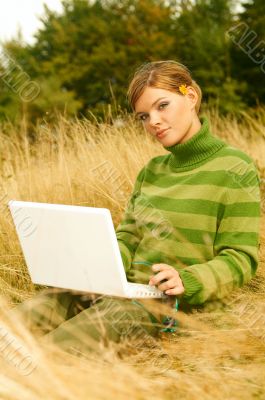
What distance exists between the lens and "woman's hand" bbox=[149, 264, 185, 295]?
1.92 m

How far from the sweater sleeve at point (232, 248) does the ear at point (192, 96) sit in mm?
354

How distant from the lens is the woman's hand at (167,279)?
192 centimetres

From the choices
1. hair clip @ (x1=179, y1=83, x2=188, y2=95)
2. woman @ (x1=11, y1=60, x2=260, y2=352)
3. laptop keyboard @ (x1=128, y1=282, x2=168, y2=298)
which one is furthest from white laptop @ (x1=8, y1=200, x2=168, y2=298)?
hair clip @ (x1=179, y1=83, x2=188, y2=95)

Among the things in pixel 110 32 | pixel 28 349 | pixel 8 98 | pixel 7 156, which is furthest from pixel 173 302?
pixel 110 32

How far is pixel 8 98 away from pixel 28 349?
20250mm

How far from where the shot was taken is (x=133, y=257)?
2.45 meters

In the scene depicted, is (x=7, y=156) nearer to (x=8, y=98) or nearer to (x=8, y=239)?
(x=8, y=239)

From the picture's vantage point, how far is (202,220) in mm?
2207

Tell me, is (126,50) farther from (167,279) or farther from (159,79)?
(167,279)

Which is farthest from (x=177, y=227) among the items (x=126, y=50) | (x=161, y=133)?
(x=126, y=50)

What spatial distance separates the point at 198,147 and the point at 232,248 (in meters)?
0.40

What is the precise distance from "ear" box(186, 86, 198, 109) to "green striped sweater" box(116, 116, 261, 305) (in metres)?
0.07

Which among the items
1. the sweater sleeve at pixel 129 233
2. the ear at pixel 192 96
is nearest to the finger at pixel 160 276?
the sweater sleeve at pixel 129 233

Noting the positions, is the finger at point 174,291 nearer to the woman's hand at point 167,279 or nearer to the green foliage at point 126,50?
the woman's hand at point 167,279
